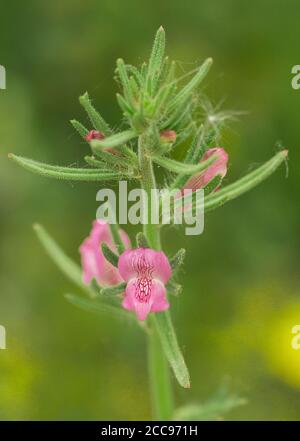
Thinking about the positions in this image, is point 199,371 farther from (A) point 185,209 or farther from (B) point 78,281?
(A) point 185,209

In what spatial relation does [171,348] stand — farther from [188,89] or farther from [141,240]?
[188,89]

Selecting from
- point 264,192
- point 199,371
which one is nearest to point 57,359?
point 199,371

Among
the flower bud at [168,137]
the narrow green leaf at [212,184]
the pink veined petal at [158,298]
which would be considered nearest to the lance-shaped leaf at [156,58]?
the flower bud at [168,137]

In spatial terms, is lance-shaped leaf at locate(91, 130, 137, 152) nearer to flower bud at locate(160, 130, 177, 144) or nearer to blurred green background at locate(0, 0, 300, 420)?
flower bud at locate(160, 130, 177, 144)

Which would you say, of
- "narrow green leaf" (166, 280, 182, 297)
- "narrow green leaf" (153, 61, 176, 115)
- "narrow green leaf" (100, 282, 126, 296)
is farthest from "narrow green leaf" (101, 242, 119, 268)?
"narrow green leaf" (153, 61, 176, 115)

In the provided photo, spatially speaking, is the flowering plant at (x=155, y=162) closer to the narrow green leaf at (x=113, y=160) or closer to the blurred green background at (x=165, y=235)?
the narrow green leaf at (x=113, y=160)

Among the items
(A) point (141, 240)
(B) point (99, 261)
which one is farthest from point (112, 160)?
(B) point (99, 261)
